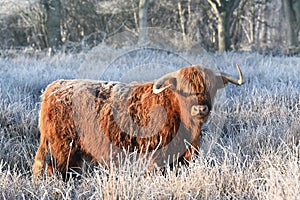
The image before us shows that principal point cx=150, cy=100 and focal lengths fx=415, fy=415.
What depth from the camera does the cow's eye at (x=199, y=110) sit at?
129 inches

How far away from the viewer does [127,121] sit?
11.3 ft

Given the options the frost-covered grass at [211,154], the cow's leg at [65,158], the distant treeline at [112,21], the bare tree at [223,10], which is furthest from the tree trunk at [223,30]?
the cow's leg at [65,158]

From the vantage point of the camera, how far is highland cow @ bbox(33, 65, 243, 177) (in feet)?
11.1

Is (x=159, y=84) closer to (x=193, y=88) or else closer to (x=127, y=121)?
(x=193, y=88)

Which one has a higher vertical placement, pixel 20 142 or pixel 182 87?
pixel 182 87

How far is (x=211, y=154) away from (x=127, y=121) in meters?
0.85

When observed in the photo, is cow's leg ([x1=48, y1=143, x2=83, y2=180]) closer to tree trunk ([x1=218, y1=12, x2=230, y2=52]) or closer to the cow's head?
the cow's head

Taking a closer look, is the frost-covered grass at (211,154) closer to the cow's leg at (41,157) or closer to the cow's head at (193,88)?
the cow's leg at (41,157)

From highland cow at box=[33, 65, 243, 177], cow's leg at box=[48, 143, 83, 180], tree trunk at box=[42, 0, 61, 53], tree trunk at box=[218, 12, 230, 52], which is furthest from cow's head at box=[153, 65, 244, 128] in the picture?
tree trunk at box=[218, 12, 230, 52]

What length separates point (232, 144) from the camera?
12.9 feet

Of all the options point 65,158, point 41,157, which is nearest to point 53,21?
point 41,157

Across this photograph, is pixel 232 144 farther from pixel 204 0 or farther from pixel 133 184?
pixel 204 0

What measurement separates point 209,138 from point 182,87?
3.37 ft

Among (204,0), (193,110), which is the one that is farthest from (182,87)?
(204,0)
